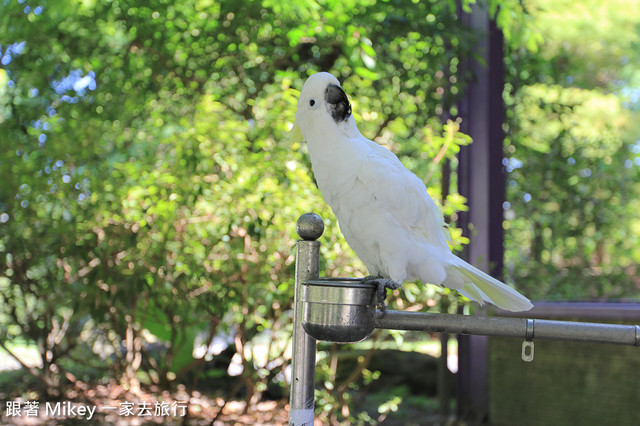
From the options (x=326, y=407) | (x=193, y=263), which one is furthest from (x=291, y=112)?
(x=326, y=407)

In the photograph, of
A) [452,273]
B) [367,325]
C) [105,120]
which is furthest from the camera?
[105,120]

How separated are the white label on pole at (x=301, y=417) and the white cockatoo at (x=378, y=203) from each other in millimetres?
294

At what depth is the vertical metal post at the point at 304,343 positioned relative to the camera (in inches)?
41.3

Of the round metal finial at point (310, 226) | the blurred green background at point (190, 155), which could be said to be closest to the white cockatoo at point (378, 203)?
the round metal finial at point (310, 226)

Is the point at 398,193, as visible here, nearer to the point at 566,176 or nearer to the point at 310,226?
the point at 310,226

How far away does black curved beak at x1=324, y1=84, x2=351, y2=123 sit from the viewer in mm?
1169

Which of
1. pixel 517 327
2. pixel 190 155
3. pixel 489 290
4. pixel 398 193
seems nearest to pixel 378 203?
pixel 398 193

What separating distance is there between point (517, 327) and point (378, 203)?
1.33 ft

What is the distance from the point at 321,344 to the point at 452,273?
7.09ft

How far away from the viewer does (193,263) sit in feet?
8.51

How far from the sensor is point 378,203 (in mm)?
1259

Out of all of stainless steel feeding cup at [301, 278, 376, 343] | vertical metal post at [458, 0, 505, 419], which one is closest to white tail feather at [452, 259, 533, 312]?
stainless steel feeding cup at [301, 278, 376, 343]

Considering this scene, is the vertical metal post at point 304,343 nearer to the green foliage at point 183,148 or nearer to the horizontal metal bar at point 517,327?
the horizontal metal bar at point 517,327

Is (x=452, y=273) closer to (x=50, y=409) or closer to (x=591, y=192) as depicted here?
(x=50, y=409)
